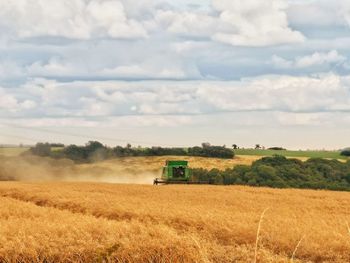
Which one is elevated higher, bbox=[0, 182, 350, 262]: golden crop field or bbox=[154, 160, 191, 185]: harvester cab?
bbox=[154, 160, 191, 185]: harvester cab

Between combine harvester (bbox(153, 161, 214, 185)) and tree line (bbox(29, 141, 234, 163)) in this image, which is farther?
tree line (bbox(29, 141, 234, 163))

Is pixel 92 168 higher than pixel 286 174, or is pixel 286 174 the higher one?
pixel 92 168

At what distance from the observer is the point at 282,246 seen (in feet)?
55.5

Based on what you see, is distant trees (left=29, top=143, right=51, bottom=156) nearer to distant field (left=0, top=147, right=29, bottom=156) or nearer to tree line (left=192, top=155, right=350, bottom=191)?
distant field (left=0, top=147, right=29, bottom=156)

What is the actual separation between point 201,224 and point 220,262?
20.0 ft

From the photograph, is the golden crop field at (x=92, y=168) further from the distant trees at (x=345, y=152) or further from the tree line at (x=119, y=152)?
the distant trees at (x=345, y=152)

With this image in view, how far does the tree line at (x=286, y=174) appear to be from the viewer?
85.3 metres

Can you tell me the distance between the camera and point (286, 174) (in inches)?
3708

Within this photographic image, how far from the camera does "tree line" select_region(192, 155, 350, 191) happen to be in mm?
85312

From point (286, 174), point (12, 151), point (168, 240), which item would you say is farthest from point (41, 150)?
point (168, 240)

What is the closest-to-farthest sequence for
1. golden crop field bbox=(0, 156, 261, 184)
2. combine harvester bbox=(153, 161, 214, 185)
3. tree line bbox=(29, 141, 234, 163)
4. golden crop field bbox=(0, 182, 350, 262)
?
golden crop field bbox=(0, 182, 350, 262), combine harvester bbox=(153, 161, 214, 185), golden crop field bbox=(0, 156, 261, 184), tree line bbox=(29, 141, 234, 163)

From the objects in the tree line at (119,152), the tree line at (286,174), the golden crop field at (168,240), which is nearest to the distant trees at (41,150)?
the tree line at (119,152)

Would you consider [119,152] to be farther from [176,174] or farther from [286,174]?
[176,174]

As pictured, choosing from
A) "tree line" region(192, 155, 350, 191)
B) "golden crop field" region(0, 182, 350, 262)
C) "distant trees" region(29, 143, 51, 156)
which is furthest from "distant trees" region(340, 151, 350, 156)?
"golden crop field" region(0, 182, 350, 262)
